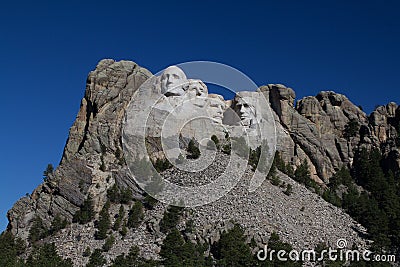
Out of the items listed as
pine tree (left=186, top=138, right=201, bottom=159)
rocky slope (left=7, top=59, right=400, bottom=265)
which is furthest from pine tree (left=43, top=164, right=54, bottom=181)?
pine tree (left=186, top=138, right=201, bottom=159)

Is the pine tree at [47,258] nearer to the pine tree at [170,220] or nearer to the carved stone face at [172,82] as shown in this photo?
the pine tree at [170,220]

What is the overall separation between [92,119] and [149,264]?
42539 mm

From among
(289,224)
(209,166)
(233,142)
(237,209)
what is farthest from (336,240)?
(233,142)

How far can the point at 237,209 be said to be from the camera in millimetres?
70938

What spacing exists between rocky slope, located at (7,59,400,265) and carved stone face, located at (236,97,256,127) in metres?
5.75

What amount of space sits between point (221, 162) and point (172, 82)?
65.5 ft

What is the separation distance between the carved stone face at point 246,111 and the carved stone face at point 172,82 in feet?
48.0

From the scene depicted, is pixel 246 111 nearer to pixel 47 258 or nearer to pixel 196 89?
pixel 196 89

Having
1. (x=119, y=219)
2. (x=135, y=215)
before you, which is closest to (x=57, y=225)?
(x=119, y=219)

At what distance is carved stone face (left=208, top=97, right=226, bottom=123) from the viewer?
103688 millimetres

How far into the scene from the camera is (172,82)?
98312 mm

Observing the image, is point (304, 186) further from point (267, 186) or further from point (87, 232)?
point (87, 232)

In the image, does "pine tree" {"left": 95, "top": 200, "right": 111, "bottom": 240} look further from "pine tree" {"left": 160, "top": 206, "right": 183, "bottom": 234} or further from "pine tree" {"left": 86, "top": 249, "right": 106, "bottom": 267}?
"pine tree" {"left": 160, "top": 206, "right": 183, "bottom": 234}

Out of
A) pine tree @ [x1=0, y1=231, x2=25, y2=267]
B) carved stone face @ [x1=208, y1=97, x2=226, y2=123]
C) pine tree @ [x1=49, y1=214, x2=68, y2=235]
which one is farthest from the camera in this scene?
carved stone face @ [x1=208, y1=97, x2=226, y2=123]
